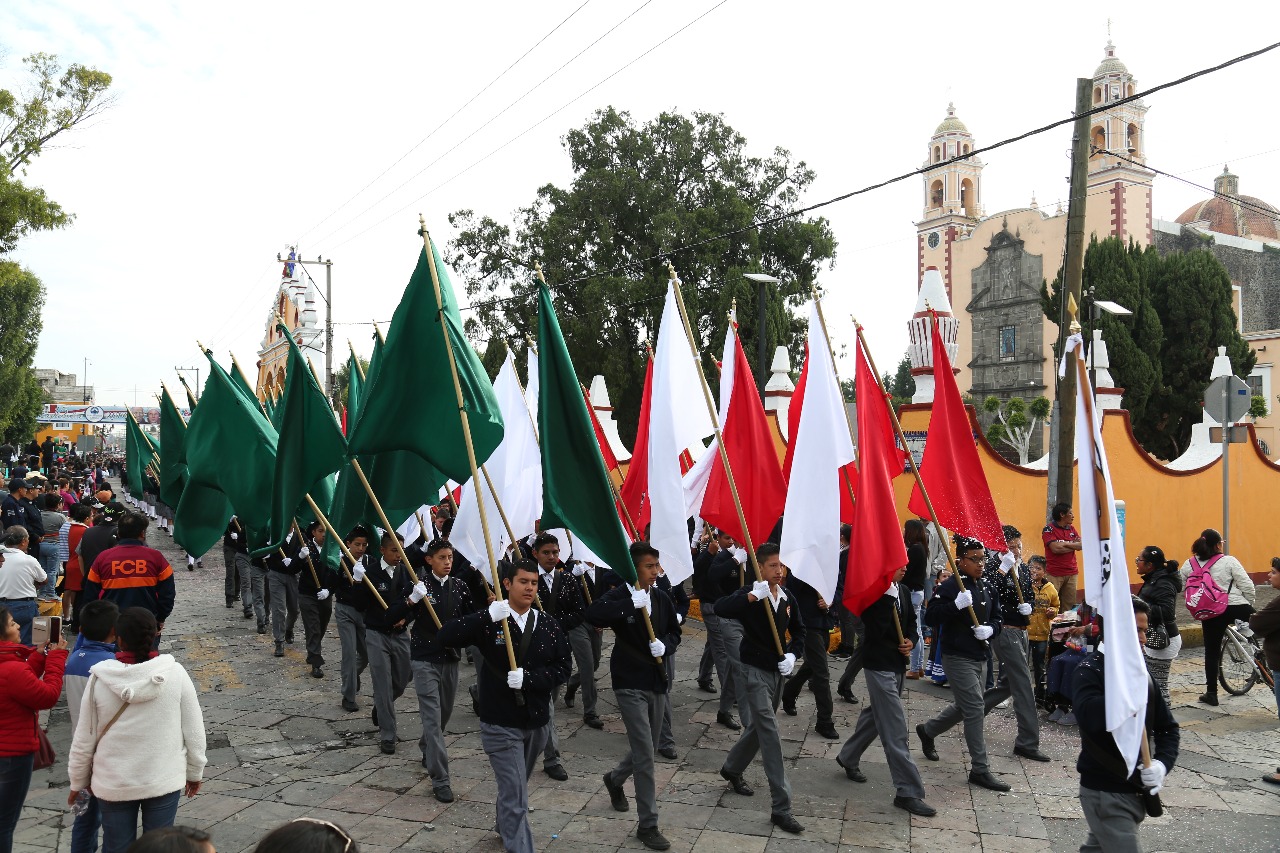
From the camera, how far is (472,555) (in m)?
8.45

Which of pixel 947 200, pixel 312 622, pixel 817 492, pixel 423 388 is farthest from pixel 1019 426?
pixel 423 388

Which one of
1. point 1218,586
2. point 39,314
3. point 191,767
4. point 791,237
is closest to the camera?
point 191,767

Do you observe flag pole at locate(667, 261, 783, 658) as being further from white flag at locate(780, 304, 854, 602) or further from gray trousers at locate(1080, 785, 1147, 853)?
gray trousers at locate(1080, 785, 1147, 853)

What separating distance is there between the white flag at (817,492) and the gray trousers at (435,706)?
275 centimetres

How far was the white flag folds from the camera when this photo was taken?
4461 millimetres

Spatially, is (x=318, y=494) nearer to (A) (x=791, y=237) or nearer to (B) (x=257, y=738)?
(B) (x=257, y=738)

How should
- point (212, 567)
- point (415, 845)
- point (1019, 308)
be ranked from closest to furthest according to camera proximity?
point (415, 845) → point (212, 567) → point (1019, 308)

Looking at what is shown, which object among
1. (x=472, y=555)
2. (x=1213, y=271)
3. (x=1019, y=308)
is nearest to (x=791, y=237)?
(x=1213, y=271)

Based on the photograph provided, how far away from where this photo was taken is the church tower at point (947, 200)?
6288cm

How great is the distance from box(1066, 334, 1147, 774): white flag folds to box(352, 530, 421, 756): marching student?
203 inches

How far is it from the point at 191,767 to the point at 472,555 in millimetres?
3848

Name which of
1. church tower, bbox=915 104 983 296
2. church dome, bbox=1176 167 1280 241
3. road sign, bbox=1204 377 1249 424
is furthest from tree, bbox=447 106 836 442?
church dome, bbox=1176 167 1280 241

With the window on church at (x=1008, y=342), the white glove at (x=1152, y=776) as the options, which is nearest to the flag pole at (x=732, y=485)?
the white glove at (x=1152, y=776)

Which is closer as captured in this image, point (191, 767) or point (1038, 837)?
point (191, 767)
